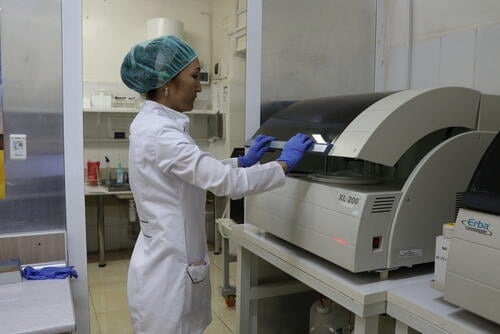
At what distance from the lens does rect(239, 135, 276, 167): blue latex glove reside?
5.34 ft

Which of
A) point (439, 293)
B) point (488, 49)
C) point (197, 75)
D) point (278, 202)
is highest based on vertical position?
point (488, 49)

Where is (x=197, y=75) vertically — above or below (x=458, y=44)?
below

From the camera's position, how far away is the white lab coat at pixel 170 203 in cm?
130

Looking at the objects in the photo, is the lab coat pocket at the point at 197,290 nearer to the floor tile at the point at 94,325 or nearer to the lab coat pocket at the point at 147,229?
the lab coat pocket at the point at 147,229

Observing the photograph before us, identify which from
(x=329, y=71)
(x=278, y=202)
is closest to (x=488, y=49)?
(x=329, y=71)

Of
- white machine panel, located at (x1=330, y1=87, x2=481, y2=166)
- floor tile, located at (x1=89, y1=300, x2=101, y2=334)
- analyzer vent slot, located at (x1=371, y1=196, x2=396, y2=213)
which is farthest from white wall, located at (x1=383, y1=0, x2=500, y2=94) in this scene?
floor tile, located at (x1=89, y1=300, x2=101, y2=334)

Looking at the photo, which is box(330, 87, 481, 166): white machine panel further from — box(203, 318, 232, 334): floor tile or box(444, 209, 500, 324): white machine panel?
box(203, 318, 232, 334): floor tile

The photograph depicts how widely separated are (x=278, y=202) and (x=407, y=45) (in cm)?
120

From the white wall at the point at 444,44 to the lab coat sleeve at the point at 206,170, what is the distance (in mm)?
1091

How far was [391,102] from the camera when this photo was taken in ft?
4.12

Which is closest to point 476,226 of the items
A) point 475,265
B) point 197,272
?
point 475,265

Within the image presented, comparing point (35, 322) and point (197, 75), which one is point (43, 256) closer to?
point (35, 322)

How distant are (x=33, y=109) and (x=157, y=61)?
595mm

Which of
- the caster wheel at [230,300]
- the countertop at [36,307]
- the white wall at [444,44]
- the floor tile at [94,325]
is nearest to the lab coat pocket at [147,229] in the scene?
the countertop at [36,307]
